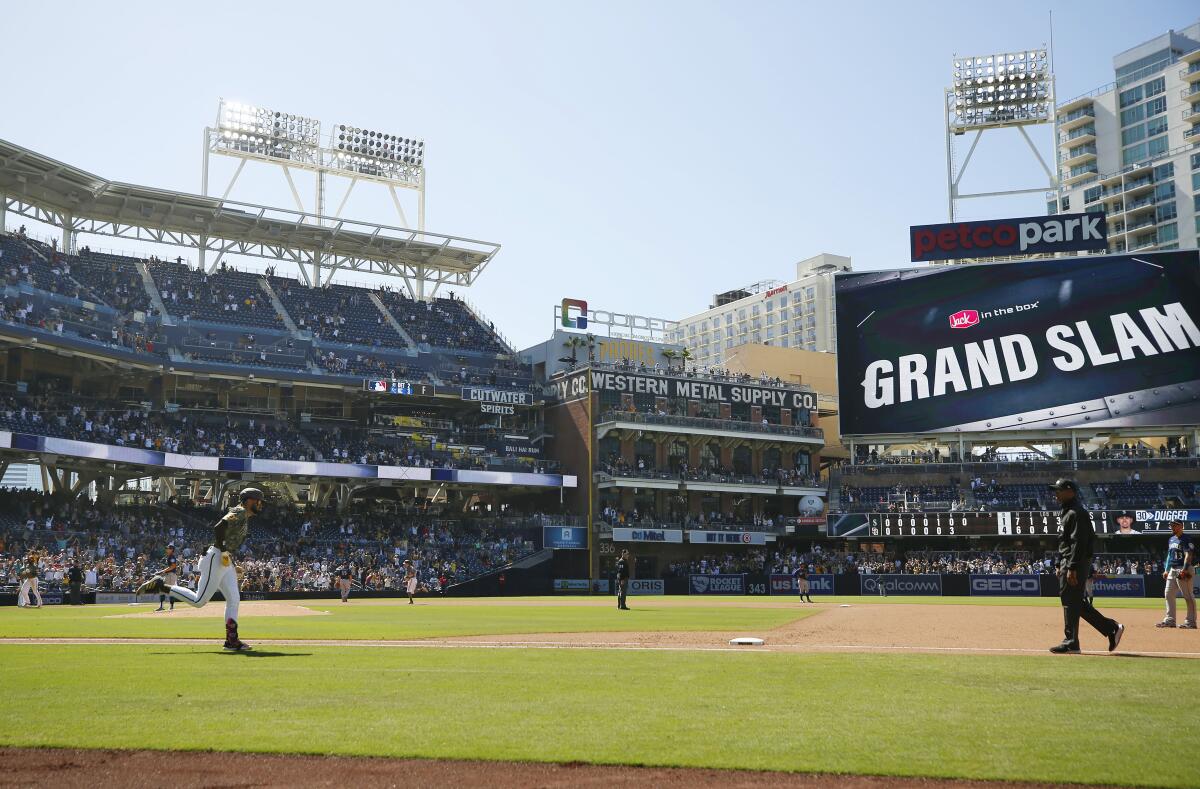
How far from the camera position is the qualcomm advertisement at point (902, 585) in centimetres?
5384

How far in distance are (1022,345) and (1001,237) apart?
8.10m

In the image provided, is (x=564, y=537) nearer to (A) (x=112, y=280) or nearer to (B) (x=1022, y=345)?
(A) (x=112, y=280)

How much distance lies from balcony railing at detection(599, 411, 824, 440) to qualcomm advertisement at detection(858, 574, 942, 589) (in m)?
20.0

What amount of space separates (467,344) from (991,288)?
36.0m

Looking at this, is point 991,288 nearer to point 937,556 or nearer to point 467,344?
point 937,556

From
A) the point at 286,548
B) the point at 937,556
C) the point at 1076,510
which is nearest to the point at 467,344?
the point at 286,548

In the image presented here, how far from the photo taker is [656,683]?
34.6 ft

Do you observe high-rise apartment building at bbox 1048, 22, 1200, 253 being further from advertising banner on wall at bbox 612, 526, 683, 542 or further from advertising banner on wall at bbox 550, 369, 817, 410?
advertising banner on wall at bbox 612, 526, 683, 542

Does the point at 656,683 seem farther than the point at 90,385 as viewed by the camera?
No

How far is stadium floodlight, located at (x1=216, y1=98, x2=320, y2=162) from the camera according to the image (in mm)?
72375

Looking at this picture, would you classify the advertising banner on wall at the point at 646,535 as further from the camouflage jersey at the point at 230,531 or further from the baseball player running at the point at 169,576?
the camouflage jersey at the point at 230,531

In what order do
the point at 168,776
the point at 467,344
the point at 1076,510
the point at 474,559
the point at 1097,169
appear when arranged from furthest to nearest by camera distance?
the point at 1097,169
the point at 467,344
the point at 474,559
the point at 1076,510
the point at 168,776

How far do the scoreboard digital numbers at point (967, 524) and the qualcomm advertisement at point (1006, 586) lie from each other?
5743mm

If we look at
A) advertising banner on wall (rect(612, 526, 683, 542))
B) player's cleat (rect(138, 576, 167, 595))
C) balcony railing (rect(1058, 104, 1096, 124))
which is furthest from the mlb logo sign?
balcony railing (rect(1058, 104, 1096, 124))
